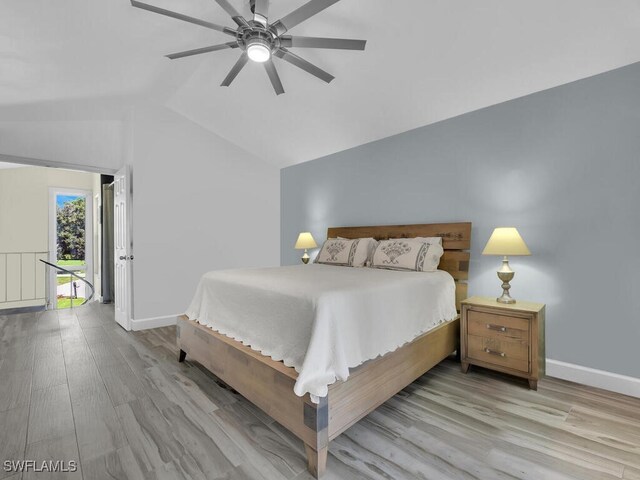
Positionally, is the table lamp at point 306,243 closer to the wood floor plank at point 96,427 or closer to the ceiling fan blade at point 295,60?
the ceiling fan blade at point 295,60

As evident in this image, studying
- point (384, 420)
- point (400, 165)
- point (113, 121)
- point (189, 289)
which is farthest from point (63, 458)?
point (113, 121)

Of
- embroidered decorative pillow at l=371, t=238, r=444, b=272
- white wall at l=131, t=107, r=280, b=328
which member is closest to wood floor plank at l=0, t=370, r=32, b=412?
white wall at l=131, t=107, r=280, b=328

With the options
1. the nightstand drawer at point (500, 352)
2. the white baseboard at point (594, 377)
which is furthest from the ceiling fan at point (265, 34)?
the white baseboard at point (594, 377)

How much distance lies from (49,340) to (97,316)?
1117 millimetres

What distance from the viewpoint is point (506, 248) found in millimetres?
2262

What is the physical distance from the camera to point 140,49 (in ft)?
8.56

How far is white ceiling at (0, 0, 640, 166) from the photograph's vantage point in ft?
6.47

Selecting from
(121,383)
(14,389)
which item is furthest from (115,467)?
(14,389)

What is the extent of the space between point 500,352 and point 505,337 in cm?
12

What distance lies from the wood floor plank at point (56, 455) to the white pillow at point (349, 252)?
2531 mm

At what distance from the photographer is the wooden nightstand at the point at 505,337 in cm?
212

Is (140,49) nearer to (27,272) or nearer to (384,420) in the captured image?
(384,420)

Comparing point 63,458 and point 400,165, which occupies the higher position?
point 400,165

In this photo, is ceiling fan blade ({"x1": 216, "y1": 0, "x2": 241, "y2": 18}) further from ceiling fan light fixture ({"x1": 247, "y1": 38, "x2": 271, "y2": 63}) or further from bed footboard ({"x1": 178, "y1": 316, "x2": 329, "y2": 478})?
bed footboard ({"x1": 178, "y1": 316, "x2": 329, "y2": 478})
